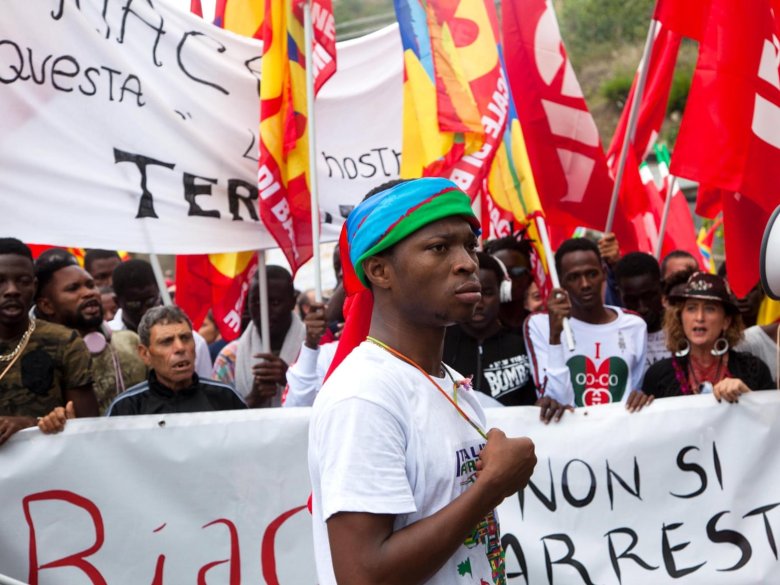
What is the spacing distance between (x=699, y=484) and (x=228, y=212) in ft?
8.34

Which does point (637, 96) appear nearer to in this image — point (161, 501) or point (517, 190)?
point (517, 190)

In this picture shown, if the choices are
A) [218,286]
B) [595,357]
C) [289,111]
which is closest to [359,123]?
[289,111]

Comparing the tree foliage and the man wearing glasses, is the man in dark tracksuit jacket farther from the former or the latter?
the tree foliage

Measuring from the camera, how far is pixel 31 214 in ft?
15.3

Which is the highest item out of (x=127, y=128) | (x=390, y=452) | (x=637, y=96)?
(x=637, y=96)

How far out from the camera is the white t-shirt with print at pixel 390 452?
1.72m

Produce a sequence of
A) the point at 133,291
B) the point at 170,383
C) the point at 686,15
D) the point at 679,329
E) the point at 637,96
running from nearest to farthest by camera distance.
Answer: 1. the point at 170,383
2. the point at 679,329
3. the point at 686,15
4. the point at 637,96
5. the point at 133,291

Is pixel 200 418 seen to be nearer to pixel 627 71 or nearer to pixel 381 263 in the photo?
pixel 381 263

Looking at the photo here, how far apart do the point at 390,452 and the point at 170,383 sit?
2.85m

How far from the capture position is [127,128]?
4910 mm

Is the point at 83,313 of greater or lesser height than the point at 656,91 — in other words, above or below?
below

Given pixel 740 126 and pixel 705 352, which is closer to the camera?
pixel 705 352

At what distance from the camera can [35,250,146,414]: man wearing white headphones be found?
4.84 m

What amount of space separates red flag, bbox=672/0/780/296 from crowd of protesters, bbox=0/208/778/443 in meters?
0.40
